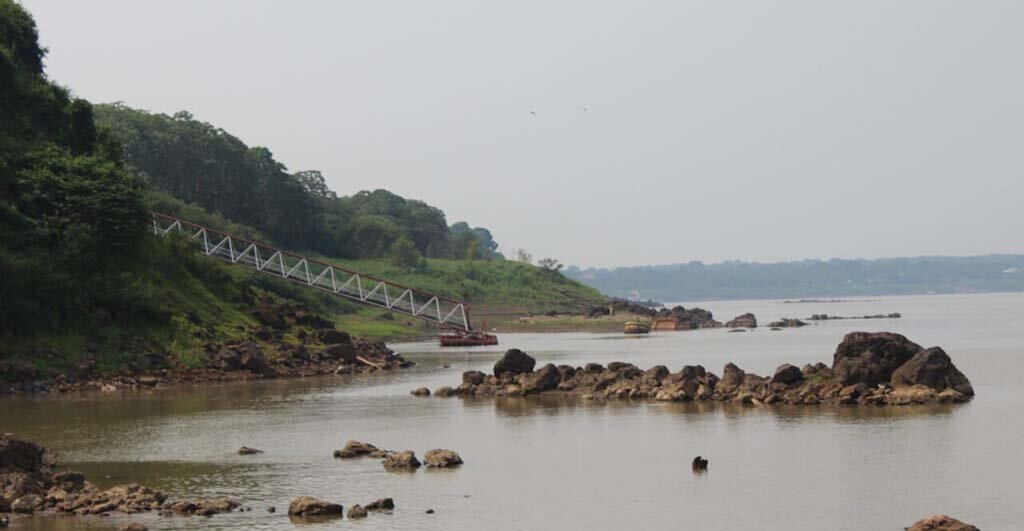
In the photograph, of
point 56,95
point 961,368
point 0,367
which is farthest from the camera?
point 56,95

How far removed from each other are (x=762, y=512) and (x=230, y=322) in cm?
6059

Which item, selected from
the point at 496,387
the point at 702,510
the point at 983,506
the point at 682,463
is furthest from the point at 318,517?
the point at 496,387

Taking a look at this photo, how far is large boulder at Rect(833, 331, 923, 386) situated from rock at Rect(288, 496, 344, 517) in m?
33.6

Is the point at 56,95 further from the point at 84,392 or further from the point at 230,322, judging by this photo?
the point at 84,392

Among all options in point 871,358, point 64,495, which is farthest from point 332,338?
point 64,495

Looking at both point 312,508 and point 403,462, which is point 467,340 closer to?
point 403,462

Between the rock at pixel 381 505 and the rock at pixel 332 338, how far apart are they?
60238 millimetres

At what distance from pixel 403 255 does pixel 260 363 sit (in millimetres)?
109393

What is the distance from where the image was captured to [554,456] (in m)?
45.3

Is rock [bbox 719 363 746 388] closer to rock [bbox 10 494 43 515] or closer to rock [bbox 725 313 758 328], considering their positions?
rock [bbox 10 494 43 515]

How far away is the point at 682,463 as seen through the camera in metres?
42.4

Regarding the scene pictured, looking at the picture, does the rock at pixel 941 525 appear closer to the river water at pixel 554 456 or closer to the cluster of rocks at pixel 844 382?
the river water at pixel 554 456

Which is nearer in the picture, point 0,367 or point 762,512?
point 762,512

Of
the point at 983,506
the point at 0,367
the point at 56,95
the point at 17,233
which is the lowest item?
the point at 983,506
